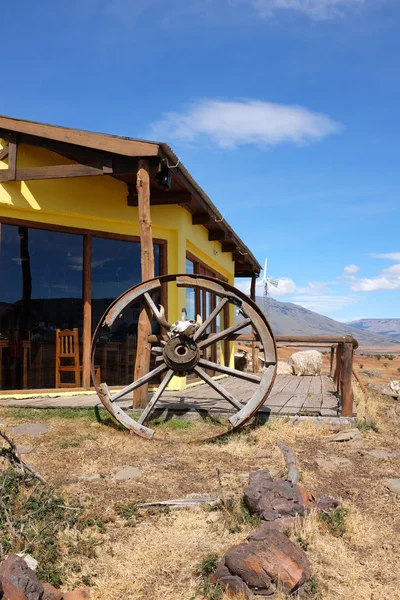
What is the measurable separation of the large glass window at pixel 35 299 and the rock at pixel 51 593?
17.5 ft

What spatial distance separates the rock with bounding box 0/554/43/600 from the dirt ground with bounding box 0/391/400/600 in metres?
0.35

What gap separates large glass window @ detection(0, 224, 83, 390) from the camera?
7652mm

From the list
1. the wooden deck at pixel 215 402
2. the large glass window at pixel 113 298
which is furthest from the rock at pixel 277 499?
the large glass window at pixel 113 298

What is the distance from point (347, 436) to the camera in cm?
573

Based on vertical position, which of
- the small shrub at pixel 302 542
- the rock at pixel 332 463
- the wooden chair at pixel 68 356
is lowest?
the small shrub at pixel 302 542

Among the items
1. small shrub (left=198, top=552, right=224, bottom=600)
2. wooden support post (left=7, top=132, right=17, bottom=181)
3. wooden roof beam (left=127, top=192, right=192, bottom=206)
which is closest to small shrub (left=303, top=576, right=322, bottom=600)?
small shrub (left=198, top=552, right=224, bottom=600)

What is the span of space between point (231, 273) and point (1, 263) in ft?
25.4

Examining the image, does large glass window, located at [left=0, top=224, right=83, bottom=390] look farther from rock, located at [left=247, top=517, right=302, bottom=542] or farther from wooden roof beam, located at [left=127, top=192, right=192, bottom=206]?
rock, located at [left=247, top=517, right=302, bottom=542]

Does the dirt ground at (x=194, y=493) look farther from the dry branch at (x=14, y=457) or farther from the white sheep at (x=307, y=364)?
the white sheep at (x=307, y=364)

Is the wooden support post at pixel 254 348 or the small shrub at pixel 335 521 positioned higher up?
the wooden support post at pixel 254 348

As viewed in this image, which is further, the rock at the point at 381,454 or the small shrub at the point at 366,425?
the small shrub at the point at 366,425

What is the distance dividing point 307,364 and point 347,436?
8.47 m

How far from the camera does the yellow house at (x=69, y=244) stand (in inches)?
277

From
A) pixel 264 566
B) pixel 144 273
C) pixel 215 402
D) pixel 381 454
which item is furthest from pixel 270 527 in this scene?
pixel 215 402
